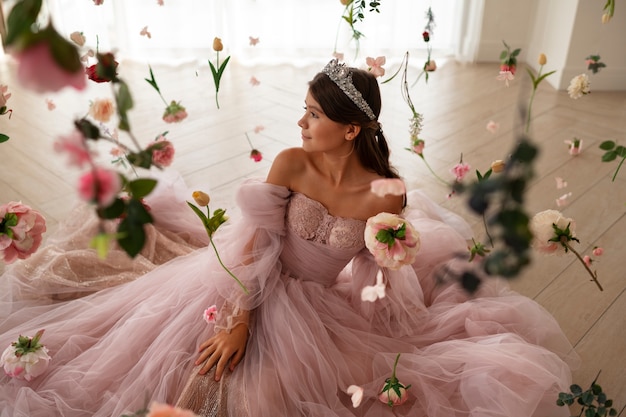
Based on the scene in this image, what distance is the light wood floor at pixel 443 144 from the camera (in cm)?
208

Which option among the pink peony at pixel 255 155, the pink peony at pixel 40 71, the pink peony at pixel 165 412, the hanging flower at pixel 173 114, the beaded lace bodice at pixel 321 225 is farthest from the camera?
the pink peony at pixel 255 155

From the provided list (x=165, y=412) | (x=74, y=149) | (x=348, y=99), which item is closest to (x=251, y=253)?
(x=348, y=99)

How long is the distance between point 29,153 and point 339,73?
6.94 ft

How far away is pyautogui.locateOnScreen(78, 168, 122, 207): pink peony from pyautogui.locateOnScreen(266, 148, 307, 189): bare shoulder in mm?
1281

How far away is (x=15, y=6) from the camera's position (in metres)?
0.32

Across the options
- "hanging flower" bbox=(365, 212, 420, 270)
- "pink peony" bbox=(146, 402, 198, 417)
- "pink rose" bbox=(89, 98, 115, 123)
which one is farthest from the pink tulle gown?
"pink peony" bbox=(146, 402, 198, 417)

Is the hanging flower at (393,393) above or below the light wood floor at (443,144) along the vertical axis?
above

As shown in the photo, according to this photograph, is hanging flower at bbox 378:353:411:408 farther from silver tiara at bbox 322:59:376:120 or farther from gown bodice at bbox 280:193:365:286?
silver tiara at bbox 322:59:376:120

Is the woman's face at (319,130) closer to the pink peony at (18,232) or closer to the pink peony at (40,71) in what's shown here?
the pink peony at (18,232)

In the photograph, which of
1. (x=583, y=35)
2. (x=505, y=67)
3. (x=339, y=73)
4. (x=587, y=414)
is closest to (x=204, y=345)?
(x=339, y=73)

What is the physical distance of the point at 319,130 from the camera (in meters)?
1.48

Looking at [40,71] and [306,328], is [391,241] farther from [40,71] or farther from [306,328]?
[40,71]

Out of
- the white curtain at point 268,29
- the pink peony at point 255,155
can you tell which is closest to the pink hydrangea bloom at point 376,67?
the pink peony at point 255,155

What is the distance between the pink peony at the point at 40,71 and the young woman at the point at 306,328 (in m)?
1.18
